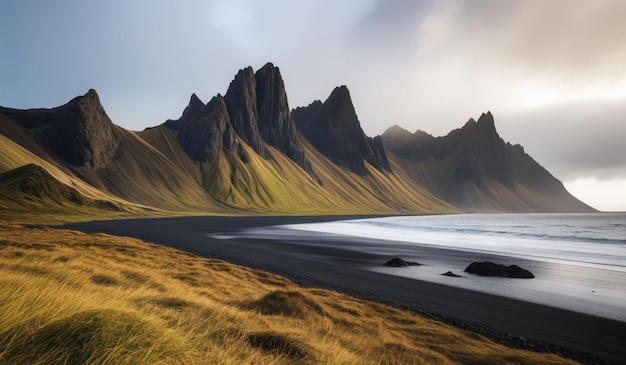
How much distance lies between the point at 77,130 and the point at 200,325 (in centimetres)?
16731

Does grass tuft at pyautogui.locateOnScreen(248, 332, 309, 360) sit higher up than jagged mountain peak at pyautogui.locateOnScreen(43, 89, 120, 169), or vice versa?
jagged mountain peak at pyautogui.locateOnScreen(43, 89, 120, 169)

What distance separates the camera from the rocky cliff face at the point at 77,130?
142 metres

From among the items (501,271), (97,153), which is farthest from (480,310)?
(97,153)

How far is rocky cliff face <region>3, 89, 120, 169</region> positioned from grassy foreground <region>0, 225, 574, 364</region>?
146m

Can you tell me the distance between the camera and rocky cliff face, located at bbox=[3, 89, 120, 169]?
466ft

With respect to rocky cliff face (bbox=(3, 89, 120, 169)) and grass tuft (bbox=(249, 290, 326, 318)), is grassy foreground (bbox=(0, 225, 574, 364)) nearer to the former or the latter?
grass tuft (bbox=(249, 290, 326, 318))

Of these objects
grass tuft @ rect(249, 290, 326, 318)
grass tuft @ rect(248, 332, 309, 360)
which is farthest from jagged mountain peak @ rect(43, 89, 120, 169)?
grass tuft @ rect(248, 332, 309, 360)

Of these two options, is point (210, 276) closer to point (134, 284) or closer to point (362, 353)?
point (134, 284)

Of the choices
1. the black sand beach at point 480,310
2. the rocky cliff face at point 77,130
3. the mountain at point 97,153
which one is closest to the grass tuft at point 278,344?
the black sand beach at point 480,310

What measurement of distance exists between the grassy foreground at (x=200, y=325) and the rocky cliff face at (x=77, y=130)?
146m

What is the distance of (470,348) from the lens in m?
11.5

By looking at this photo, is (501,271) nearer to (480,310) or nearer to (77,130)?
(480,310)

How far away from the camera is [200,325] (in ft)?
27.5

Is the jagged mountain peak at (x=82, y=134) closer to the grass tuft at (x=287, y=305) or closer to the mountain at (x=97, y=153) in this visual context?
the mountain at (x=97, y=153)
